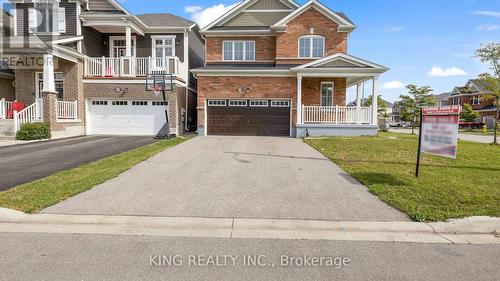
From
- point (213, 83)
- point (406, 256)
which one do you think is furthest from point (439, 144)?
point (213, 83)

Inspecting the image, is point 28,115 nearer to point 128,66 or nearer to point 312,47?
point 128,66

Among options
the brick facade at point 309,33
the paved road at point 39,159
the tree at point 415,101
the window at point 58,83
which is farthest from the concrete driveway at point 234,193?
the tree at point 415,101

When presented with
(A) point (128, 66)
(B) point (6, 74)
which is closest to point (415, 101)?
(A) point (128, 66)

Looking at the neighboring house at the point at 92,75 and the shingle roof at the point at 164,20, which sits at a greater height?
the shingle roof at the point at 164,20

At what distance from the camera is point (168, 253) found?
394 cm

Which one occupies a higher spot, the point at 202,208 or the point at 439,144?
the point at 439,144

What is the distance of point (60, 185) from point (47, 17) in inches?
713

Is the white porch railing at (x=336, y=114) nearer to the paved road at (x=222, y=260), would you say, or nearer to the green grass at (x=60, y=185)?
the green grass at (x=60, y=185)

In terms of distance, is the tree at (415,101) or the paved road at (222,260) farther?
the tree at (415,101)

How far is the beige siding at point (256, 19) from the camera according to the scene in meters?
22.8

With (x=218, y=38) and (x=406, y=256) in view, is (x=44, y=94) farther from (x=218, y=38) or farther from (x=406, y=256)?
(x=406, y=256)

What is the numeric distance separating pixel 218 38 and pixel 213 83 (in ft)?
14.8

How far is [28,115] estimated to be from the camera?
1608 cm

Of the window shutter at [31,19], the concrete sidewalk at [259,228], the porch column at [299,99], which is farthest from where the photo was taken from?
the window shutter at [31,19]
